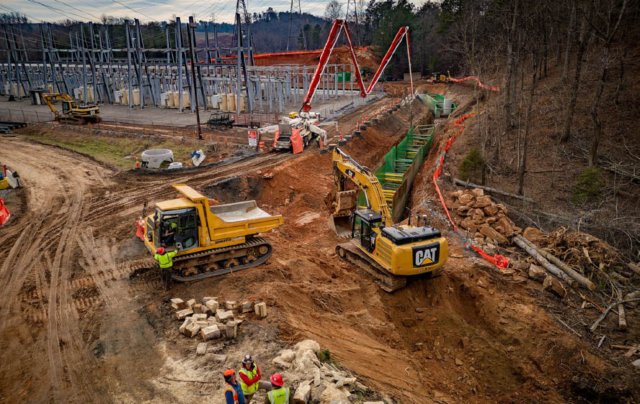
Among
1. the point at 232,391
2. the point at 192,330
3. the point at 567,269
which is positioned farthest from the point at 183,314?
the point at 567,269

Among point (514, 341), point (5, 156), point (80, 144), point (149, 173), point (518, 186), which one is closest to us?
point (514, 341)

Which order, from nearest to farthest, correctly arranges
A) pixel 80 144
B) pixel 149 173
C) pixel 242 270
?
1. pixel 242 270
2. pixel 149 173
3. pixel 80 144

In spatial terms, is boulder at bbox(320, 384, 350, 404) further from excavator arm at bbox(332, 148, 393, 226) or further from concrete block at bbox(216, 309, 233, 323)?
excavator arm at bbox(332, 148, 393, 226)

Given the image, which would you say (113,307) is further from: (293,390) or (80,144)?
(80,144)

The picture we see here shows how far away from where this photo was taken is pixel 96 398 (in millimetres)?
8578

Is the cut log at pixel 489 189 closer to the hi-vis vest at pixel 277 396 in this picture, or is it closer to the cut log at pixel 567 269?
the cut log at pixel 567 269

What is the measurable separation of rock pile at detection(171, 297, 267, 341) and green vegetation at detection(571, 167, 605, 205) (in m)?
13.3

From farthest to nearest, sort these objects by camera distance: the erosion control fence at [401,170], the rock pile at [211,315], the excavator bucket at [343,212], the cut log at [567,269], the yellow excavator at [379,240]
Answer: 1. the erosion control fence at [401,170]
2. the excavator bucket at [343,212]
3. the cut log at [567,269]
4. the yellow excavator at [379,240]
5. the rock pile at [211,315]

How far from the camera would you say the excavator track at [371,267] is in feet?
43.5

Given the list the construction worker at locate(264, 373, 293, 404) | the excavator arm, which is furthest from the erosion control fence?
the construction worker at locate(264, 373, 293, 404)

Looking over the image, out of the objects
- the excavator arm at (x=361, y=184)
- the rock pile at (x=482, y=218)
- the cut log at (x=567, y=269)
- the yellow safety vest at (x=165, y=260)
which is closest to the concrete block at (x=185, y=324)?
the yellow safety vest at (x=165, y=260)

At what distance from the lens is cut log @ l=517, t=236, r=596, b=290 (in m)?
12.6

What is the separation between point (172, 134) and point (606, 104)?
27903mm

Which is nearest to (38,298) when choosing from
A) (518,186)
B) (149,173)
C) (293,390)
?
(293,390)
